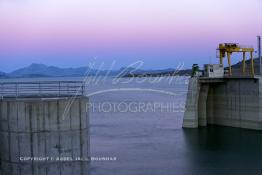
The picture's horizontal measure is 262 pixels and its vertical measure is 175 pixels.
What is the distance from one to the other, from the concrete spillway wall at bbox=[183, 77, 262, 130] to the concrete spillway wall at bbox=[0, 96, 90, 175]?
26238 mm

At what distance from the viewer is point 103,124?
164 feet

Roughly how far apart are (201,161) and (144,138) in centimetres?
996

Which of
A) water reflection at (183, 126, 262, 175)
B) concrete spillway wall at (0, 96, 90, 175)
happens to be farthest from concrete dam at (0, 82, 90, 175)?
water reflection at (183, 126, 262, 175)

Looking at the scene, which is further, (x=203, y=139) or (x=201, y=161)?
(x=203, y=139)

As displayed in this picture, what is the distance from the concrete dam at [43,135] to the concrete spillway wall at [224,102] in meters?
26.2

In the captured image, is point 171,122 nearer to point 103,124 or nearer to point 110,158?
point 103,124

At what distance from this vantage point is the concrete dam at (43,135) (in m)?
16.2

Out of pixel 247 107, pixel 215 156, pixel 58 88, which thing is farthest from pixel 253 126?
pixel 58 88

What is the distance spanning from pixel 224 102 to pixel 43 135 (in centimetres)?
3040

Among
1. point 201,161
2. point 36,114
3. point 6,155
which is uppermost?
point 36,114

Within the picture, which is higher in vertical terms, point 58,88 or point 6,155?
point 58,88

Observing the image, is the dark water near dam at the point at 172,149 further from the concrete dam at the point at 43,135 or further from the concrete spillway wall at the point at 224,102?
the concrete dam at the point at 43,135

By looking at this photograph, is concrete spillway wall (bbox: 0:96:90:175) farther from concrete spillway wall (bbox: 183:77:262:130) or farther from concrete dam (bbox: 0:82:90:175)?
concrete spillway wall (bbox: 183:77:262:130)

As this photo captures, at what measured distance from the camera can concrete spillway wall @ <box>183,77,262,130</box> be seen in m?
40.0
